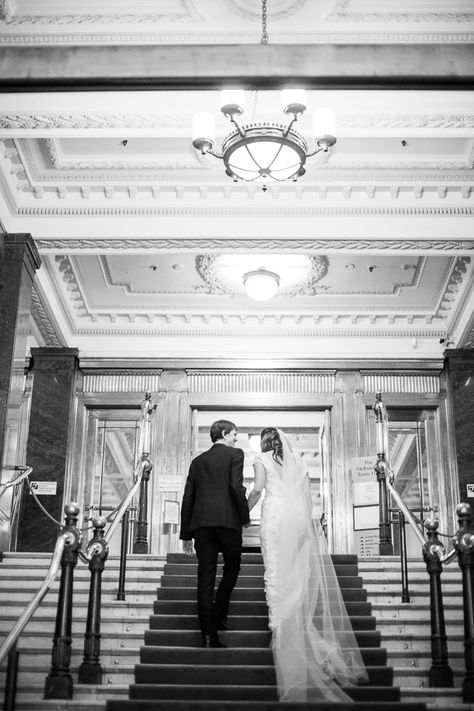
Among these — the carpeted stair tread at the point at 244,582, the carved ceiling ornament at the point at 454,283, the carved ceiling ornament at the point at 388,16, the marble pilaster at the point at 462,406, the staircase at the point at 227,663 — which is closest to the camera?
the staircase at the point at 227,663

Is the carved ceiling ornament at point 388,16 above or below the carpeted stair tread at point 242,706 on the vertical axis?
above

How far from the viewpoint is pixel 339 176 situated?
31.9ft

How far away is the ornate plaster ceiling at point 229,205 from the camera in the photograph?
296 inches

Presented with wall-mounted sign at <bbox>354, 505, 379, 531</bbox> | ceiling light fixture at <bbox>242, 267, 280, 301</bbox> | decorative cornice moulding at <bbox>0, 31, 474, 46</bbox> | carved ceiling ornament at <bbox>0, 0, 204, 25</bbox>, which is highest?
carved ceiling ornament at <bbox>0, 0, 204, 25</bbox>

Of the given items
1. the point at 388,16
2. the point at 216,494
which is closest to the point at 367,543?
the point at 216,494

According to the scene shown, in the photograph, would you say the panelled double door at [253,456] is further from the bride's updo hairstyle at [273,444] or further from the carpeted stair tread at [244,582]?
the bride's updo hairstyle at [273,444]

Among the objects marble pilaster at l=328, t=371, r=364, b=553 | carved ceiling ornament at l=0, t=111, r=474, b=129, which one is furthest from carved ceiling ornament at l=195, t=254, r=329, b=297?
carved ceiling ornament at l=0, t=111, r=474, b=129

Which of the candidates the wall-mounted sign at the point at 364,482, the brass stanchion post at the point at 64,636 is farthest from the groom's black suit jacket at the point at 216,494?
the wall-mounted sign at the point at 364,482

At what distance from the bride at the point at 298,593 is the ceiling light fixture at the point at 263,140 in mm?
2329

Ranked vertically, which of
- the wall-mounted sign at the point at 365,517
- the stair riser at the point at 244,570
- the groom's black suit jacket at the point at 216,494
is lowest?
the stair riser at the point at 244,570

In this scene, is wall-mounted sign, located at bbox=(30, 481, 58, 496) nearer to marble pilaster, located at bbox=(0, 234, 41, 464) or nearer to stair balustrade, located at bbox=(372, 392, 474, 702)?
marble pilaster, located at bbox=(0, 234, 41, 464)

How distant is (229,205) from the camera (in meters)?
10.2

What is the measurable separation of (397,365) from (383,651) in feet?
26.5

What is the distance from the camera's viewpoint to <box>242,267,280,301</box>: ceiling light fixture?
1154 centimetres
